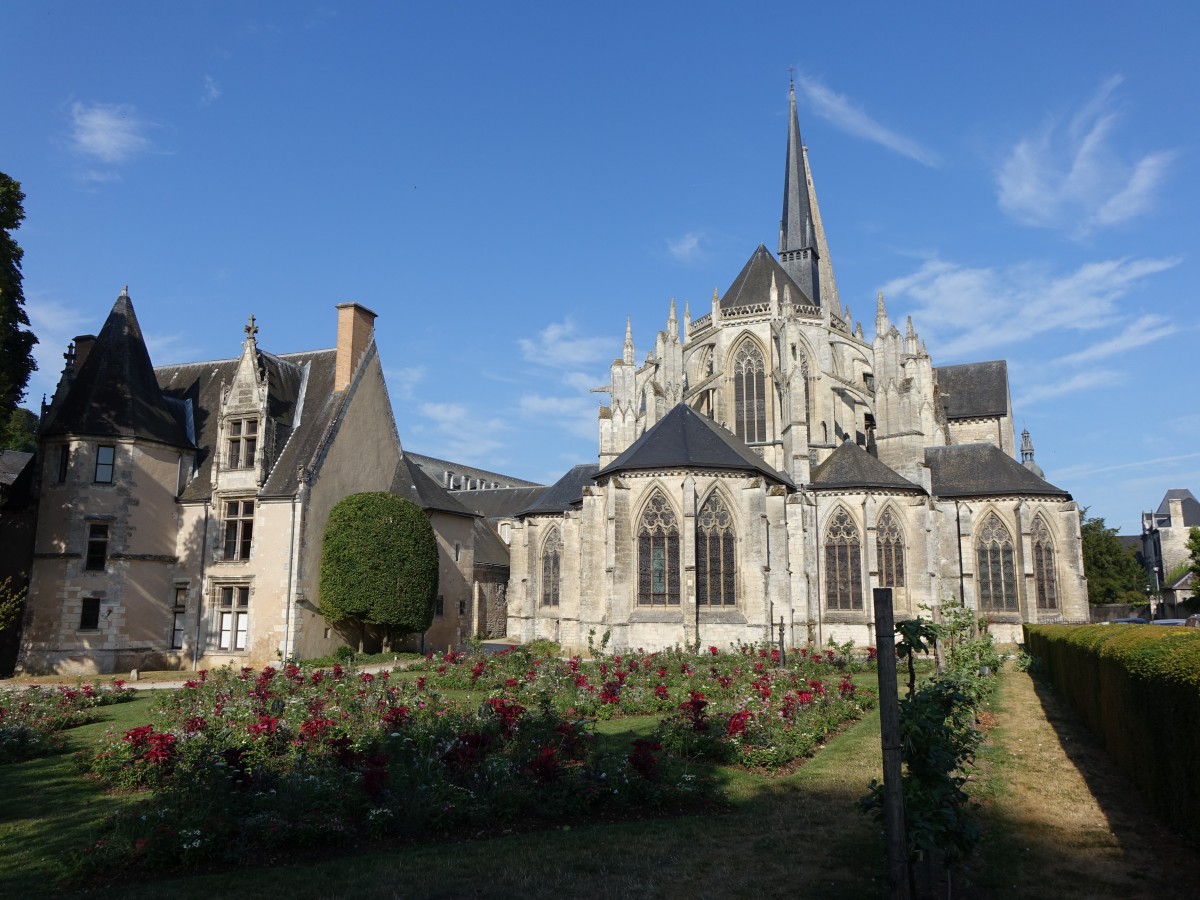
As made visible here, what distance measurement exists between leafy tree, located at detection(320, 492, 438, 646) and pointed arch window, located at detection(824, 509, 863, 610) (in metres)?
15.0

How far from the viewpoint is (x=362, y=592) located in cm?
2653

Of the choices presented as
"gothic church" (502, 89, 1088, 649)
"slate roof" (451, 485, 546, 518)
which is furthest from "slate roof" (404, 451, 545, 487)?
"gothic church" (502, 89, 1088, 649)

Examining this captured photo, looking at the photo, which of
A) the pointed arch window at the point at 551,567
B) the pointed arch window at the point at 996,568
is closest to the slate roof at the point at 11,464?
the pointed arch window at the point at 551,567

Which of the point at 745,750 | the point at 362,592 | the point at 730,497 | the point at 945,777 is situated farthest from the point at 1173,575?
the point at 945,777

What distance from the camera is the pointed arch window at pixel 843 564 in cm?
3178

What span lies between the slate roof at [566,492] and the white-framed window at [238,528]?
43.3ft

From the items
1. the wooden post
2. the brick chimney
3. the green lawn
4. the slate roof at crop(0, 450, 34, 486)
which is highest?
the brick chimney

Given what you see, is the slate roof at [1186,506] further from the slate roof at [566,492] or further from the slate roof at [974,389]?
the slate roof at [566,492]

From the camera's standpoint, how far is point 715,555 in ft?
92.7

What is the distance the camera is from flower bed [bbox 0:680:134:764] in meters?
→ 12.1

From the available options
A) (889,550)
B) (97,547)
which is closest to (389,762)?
(97,547)

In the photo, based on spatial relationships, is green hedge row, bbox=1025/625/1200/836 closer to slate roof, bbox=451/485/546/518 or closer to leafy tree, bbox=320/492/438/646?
leafy tree, bbox=320/492/438/646

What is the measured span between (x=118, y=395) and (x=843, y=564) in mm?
25833

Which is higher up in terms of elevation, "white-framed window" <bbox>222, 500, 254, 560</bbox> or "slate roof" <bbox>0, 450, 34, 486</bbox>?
"slate roof" <bbox>0, 450, 34, 486</bbox>
